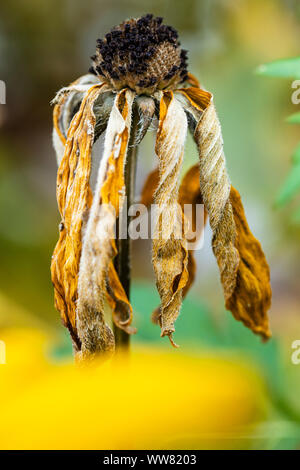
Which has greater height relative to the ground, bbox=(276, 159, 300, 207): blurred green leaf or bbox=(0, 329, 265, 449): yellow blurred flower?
bbox=(276, 159, 300, 207): blurred green leaf

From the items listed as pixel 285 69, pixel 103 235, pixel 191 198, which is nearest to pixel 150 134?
pixel 191 198

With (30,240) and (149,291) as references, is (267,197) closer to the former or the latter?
(149,291)

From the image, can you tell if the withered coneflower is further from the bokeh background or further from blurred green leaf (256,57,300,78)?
the bokeh background

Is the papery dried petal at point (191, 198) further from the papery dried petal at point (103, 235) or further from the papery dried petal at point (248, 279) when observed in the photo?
the papery dried petal at point (103, 235)

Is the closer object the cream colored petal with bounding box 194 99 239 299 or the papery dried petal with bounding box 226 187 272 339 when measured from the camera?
the cream colored petal with bounding box 194 99 239 299

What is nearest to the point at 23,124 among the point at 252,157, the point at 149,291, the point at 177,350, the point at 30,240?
the point at 30,240

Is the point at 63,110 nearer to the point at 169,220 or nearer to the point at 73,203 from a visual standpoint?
the point at 73,203

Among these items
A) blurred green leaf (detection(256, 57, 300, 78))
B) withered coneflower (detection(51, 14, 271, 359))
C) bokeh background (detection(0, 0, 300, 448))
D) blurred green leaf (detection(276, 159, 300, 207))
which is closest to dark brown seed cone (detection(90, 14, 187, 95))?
withered coneflower (detection(51, 14, 271, 359))

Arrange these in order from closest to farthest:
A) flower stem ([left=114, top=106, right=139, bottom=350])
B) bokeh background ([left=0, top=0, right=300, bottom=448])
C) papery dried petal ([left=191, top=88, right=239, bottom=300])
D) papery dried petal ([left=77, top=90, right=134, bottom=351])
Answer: papery dried petal ([left=77, top=90, right=134, bottom=351])
papery dried petal ([left=191, top=88, right=239, bottom=300])
flower stem ([left=114, top=106, right=139, bottom=350])
bokeh background ([left=0, top=0, right=300, bottom=448])
